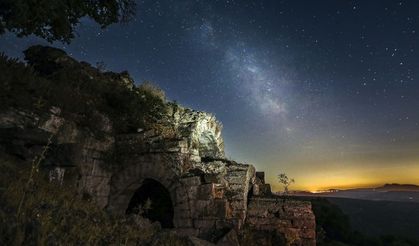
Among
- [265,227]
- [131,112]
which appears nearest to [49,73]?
[131,112]

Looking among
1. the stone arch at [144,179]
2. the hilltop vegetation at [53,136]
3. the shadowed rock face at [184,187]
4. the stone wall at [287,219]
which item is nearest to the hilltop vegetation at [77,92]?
the hilltop vegetation at [53,136]

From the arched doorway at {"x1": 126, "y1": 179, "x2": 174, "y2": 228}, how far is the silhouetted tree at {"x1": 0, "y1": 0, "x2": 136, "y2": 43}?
598cm

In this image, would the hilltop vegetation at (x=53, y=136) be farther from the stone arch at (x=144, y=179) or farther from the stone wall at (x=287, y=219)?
the stone wall at (x=287, y=219)

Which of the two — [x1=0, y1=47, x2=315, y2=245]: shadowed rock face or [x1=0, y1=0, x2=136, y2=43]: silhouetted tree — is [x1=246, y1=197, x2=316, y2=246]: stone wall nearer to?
[x1=0, y1=47, x2=315, y2=245]: shadowed rock face

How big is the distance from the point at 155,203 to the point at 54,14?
774cm

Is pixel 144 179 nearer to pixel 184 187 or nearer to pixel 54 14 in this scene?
pixel 184 187

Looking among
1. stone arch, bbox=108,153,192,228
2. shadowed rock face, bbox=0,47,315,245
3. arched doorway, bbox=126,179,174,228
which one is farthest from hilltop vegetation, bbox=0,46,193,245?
arched doorway, bbox=126,179,174,228

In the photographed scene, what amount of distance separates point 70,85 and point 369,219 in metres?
92.1

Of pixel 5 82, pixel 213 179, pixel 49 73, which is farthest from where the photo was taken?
pixel 49 73

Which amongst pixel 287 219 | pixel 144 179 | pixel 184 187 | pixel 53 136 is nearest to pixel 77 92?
pixel 53 136

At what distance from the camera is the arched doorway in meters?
12.5

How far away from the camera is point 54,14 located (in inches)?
316

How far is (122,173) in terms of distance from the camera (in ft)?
38.6

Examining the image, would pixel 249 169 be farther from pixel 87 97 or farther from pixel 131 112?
pixel 87 97
